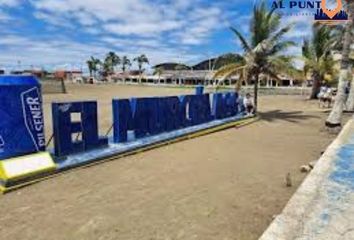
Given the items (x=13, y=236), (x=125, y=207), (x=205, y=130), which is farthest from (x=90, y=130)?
(x=205, y=130)

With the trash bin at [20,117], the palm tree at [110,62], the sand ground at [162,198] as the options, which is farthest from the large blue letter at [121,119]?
the palm tree at [110,62]

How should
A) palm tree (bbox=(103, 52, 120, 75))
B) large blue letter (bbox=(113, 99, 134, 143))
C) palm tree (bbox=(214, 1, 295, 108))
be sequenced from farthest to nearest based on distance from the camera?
palm tree (bbox=(103, 52, 120, 75)), palm tree (bbox=(214, 1, 295, 108)), large blue letter (bbox=(113, 99, 134, 143))

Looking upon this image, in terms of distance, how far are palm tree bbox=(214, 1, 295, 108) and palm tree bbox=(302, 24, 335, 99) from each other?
523 inches

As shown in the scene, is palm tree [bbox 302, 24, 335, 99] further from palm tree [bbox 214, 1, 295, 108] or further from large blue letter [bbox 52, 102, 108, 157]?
large blue letter [bbox 52, 102, 108, 157]

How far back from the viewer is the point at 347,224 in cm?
462

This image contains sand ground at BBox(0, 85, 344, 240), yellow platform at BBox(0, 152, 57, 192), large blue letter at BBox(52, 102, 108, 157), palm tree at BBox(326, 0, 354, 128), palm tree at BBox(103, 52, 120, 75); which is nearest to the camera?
sand ground at BBox(0, 85, 344, 240)

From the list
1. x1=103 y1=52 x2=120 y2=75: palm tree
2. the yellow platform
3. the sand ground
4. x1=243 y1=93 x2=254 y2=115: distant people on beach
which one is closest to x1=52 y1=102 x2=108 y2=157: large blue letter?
the yellow platform

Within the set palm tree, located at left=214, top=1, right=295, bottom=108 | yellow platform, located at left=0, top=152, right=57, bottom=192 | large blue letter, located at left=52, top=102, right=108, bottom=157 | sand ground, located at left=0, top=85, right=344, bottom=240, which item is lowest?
sand ground, located at left=0, top=85, right=344, bottom=240

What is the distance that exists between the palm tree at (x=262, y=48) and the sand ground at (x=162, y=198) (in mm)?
10077

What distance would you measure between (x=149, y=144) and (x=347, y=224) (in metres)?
7.17

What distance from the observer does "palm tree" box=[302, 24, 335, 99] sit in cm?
3297

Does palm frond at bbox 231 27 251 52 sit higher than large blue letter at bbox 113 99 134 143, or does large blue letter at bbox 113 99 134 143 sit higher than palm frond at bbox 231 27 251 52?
palm frond at bbox 231 27 251 52

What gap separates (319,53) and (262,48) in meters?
16.3

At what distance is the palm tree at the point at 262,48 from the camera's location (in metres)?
20.2
